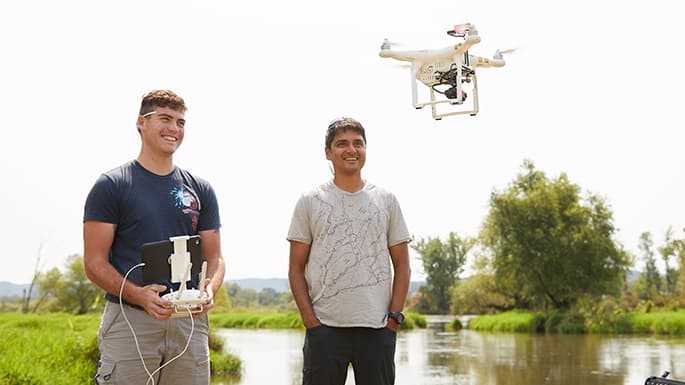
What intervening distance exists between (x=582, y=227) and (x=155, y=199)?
26.6 metres

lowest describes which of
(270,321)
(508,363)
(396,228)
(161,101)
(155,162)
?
(270,321)

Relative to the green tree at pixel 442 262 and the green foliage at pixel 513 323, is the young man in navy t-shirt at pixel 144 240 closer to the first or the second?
the green foliage at pixel 513 323

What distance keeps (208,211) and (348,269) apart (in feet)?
2.16

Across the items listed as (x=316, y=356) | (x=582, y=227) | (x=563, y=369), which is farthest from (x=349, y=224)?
(x=582, y=227)

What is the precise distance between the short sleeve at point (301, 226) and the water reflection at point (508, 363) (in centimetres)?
661

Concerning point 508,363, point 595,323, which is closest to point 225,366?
point 508,363

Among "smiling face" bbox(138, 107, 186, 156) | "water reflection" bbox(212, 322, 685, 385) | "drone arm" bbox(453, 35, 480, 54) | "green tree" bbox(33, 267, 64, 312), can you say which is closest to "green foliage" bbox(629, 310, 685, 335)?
"water reflection" bbox(212, 322, 685, 385)

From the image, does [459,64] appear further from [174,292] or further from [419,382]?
[419,382]

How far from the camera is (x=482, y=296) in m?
36.0

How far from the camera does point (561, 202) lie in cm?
2880

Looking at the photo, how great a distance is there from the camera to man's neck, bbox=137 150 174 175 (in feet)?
9.21

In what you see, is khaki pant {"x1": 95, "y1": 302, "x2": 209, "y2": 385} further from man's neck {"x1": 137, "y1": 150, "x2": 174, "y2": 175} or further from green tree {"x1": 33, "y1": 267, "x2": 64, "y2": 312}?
green tree {"x1": 33, "y1": 267, "x2": 64, "y2": 312}

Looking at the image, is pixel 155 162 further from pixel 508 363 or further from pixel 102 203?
pixel 508 363

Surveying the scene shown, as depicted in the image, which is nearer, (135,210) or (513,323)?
(135,210)
